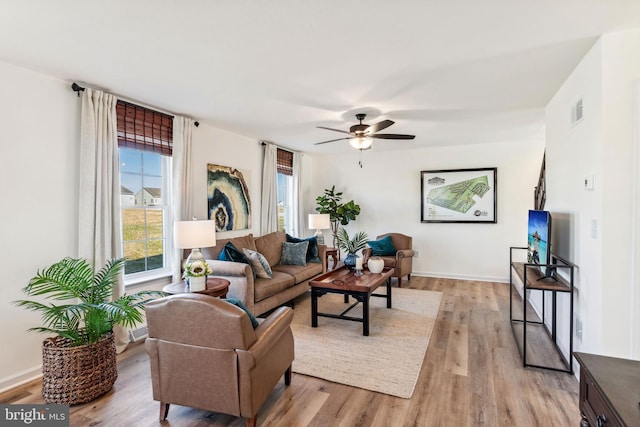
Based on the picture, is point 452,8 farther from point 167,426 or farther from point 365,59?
point 167,426

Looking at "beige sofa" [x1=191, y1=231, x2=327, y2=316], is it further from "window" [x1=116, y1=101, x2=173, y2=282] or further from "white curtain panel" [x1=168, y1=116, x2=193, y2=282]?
"window" [x1=116, y1=101, x2=173, y2=282]

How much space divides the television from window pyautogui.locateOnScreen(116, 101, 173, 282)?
4093 mm

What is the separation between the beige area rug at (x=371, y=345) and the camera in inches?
103

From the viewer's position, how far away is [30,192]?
106 inches

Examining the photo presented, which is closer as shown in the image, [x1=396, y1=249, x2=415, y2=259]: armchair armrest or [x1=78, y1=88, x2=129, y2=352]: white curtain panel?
[x1=78, y1=88, x2=129, y2=352]: white curtain panel

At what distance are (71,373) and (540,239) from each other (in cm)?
411

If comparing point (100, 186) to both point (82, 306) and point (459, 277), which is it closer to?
point (82, 306)

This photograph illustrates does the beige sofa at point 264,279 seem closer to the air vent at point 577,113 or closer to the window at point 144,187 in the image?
the window at point 144,187

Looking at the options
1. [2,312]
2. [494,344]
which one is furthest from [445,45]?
[2,312]

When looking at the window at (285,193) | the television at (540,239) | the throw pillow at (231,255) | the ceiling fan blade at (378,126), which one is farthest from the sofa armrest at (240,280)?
the television at (540,239)

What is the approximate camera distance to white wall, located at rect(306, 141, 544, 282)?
5.71 metres

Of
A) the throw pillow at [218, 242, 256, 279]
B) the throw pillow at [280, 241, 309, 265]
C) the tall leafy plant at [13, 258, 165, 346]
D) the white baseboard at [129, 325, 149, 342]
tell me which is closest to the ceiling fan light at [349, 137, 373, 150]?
the throw pillow at [280, 241, 309, 265]

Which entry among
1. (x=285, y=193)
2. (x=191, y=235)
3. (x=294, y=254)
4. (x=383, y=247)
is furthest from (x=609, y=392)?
Result: (x=285, y=193)

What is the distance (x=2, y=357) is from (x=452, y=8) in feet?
13.4
